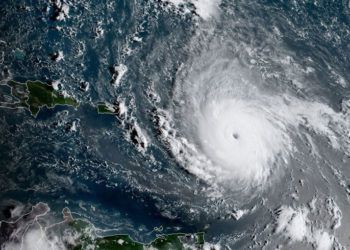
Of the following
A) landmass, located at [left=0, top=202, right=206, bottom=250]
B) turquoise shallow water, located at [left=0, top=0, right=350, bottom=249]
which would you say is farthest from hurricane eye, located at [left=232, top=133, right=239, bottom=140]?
landmass, located at [left=0, top=202, right=206, bottom=250]

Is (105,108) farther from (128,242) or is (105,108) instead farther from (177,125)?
(128,242)

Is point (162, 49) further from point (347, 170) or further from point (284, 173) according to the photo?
point (347, 170)

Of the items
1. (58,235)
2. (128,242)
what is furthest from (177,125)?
(58,235)

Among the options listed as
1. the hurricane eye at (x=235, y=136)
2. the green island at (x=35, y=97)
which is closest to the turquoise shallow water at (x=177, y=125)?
the hurricane eye at (x=235, y=136)

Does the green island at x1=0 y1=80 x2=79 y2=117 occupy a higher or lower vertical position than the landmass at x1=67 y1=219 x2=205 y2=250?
higher

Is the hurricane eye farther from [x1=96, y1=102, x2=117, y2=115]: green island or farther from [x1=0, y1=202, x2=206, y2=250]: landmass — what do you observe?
[x1=96, y1=102, x2=117, y2=115]: green island

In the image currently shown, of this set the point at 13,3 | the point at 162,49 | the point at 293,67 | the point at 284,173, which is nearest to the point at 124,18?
the point at 162,49
